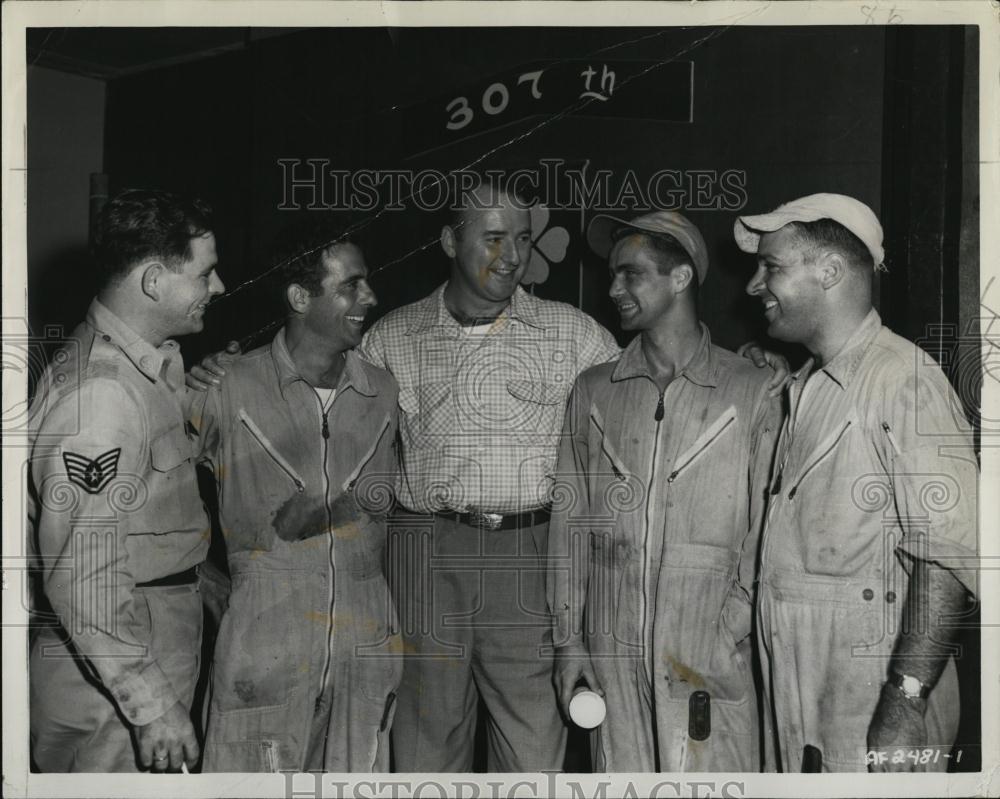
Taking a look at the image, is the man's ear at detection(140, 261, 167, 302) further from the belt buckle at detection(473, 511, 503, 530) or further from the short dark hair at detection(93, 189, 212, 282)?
the belt buckle at detection(473, 511, 503, 530)

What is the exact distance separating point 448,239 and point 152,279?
97cm

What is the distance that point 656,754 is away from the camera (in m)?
3.76

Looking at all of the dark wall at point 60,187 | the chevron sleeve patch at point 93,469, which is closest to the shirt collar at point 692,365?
the chevron sleeve patch at point 93,469

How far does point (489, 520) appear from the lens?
3.81 m

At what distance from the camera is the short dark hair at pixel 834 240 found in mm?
3795

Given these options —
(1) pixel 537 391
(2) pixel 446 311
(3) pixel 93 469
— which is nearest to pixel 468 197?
(2) pixel 446 311

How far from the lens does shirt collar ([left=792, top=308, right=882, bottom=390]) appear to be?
12.3ft

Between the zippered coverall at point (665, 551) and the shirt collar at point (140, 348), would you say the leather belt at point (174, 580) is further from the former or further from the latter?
the zippered coverall at point (665, 551)

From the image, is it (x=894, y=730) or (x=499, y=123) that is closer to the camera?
(x=894, y=730)

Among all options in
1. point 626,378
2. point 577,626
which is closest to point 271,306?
point 626,378

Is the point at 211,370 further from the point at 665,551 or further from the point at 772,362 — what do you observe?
the point at 772,362

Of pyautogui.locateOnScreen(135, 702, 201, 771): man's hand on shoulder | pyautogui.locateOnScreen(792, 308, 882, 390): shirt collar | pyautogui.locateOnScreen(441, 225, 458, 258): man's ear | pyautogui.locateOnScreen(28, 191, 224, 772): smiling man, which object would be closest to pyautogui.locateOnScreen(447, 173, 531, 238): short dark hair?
pyautogui.locateOnScreen(441, 225, 458, 258): man's ear

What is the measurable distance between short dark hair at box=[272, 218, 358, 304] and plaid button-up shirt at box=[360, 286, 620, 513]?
26cm

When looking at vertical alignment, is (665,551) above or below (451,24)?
below
